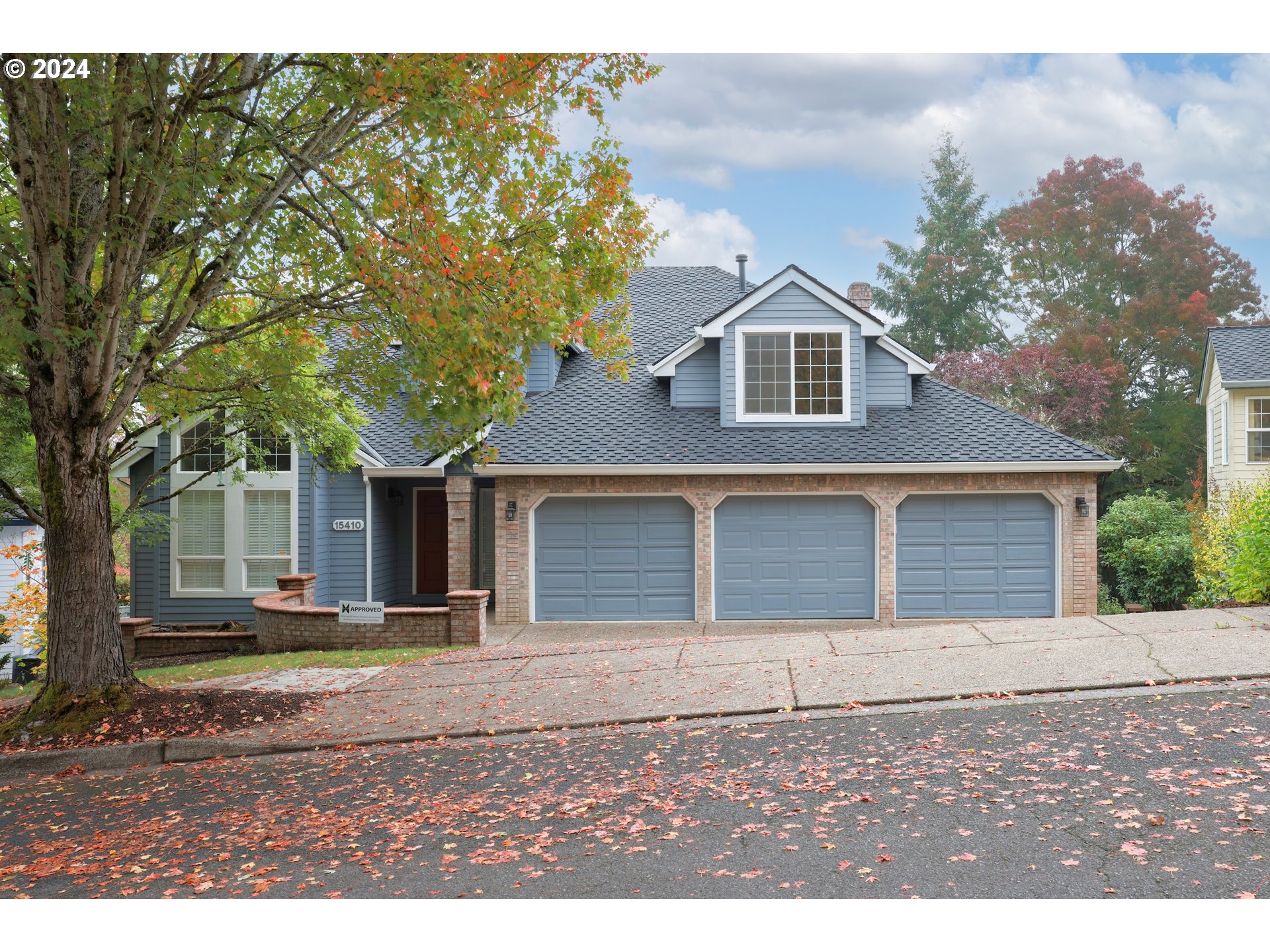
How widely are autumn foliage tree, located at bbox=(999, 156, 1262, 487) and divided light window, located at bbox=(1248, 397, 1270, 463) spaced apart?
905 centimetres

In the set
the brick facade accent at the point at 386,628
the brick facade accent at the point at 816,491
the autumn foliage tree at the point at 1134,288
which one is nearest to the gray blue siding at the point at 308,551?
the brick facade accent at the point at 386,628

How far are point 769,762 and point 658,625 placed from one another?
27.1 ft

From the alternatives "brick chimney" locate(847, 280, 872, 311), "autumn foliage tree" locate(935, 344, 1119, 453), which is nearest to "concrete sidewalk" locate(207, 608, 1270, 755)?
"brick chimney" locate(847, 280, 872, 311)

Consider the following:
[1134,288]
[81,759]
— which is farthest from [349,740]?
[1134,288]

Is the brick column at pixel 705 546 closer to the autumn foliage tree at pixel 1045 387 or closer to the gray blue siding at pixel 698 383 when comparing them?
the gray blue siding at pixel 698 383

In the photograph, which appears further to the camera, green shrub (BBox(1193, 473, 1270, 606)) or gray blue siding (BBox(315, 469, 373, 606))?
gray blue siding (BBox(315, 469, 373, 606))

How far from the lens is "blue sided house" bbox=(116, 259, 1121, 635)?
50.3 ft

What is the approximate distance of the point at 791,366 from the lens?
16391mm

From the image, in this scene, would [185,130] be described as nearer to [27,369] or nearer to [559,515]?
[27,369]

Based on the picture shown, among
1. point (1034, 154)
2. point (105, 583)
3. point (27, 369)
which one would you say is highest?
point (1034, 154)

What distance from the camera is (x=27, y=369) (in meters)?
8.65

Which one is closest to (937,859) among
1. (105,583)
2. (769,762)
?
(769,762)

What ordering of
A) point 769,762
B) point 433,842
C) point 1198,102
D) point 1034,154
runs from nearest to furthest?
point 433,842
point 769,762
point 1198,102
point 1034,154

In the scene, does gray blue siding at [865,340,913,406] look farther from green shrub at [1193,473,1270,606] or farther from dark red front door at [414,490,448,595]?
dark red front door at [414,490,448,595]
